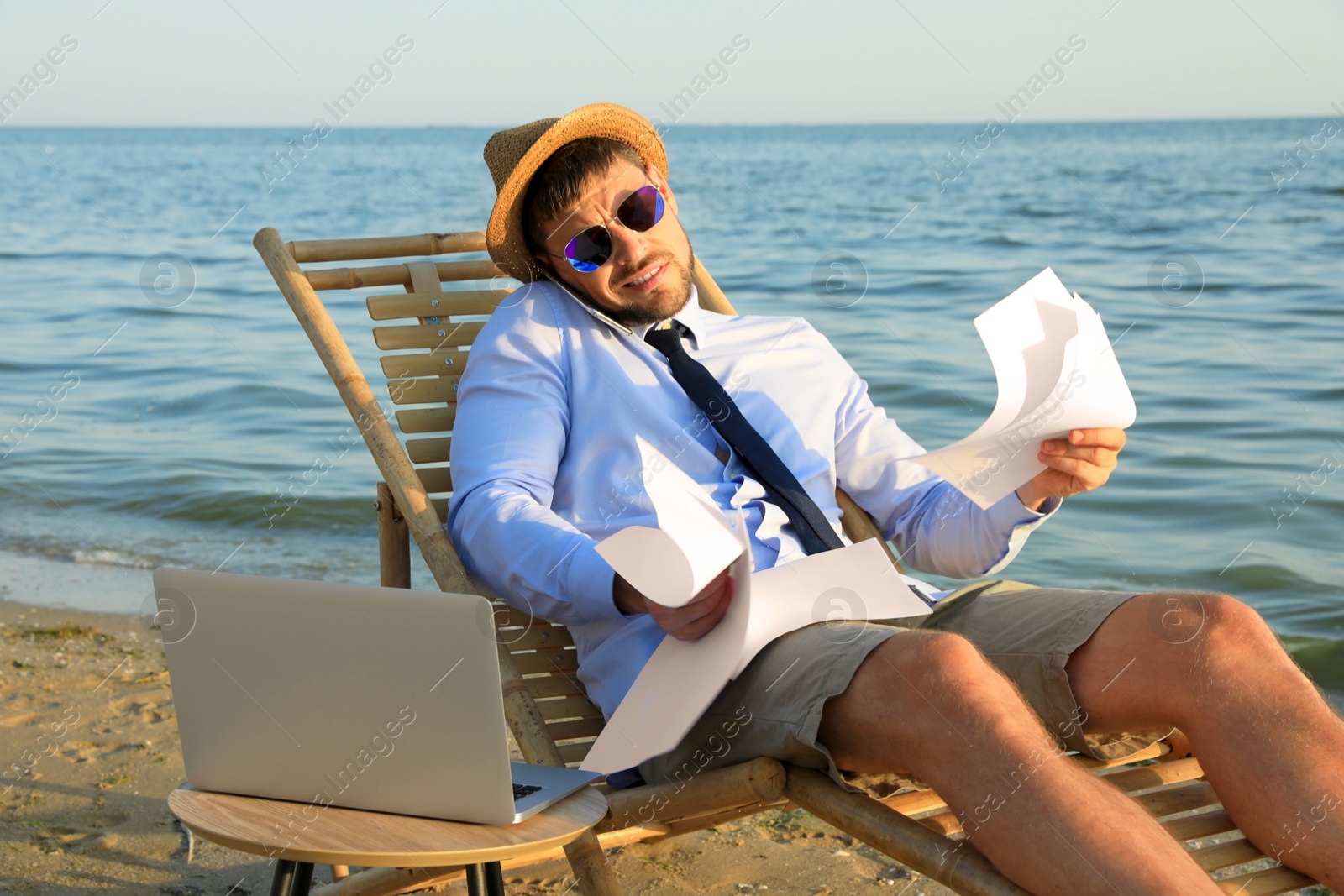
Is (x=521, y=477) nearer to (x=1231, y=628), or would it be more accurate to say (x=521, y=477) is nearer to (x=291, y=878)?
(x=291, y=878)

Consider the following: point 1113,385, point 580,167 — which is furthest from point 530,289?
point 1113,385

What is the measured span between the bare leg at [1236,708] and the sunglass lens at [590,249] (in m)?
1.19

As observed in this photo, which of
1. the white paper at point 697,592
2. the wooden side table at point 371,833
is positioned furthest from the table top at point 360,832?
the white paper at point 697,592

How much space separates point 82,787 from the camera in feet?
9.41

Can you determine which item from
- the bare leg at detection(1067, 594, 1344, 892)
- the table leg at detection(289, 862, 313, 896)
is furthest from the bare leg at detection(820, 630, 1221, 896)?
the table leg at detection(289, 862, 313, 896)

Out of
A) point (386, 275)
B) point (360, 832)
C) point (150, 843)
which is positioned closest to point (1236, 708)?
point (360, 832)

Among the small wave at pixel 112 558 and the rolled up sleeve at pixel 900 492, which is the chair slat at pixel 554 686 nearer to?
the rolled up sleeve at pixel 900 492

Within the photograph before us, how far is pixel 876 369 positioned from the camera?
24.0 feet

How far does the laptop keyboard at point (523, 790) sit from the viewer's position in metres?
1.57

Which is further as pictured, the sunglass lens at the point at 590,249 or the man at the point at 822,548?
the sunglass lens at the point at 590,249

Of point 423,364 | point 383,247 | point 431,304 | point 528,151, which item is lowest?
point 423,364

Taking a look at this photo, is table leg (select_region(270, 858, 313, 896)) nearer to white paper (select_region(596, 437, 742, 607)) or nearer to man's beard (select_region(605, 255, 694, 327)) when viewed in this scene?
white paper (select_region(596, 437, 742, 607))

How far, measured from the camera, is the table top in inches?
53.9

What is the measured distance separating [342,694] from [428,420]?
134 centimetres
